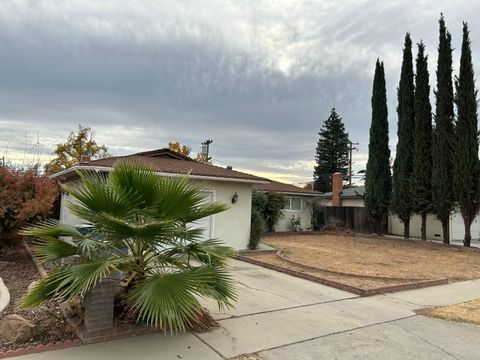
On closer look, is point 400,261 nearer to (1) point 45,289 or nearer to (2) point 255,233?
(2) point 255,233

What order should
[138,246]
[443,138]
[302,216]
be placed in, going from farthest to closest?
[302,216] < [443,138] < [138,246]

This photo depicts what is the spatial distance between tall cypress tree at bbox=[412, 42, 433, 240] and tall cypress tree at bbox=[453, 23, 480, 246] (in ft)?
6.37

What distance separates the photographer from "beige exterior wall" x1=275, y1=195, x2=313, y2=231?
22.8 metres

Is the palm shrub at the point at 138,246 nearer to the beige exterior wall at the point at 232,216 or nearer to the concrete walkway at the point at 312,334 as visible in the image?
Answer: the concrete walkway at the point at 312,334

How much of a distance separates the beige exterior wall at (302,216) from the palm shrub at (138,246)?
18035 millimetres

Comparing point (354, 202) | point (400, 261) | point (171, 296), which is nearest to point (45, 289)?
point (171, 296)

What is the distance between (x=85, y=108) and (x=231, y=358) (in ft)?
52.3

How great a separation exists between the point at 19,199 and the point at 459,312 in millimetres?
9998

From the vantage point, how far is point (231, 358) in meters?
4.13

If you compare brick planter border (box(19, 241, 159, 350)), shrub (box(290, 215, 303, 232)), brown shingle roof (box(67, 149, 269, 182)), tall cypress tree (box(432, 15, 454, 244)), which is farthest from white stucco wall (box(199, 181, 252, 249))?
tall cypress tree (box(432, 15, 454, 244))

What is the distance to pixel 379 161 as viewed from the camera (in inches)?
901

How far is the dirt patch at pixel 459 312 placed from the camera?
6.11 metres

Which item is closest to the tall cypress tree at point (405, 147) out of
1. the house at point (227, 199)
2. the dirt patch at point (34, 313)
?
the house at point (227, 199)

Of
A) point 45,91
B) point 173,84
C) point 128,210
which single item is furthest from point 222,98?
point 128,210
